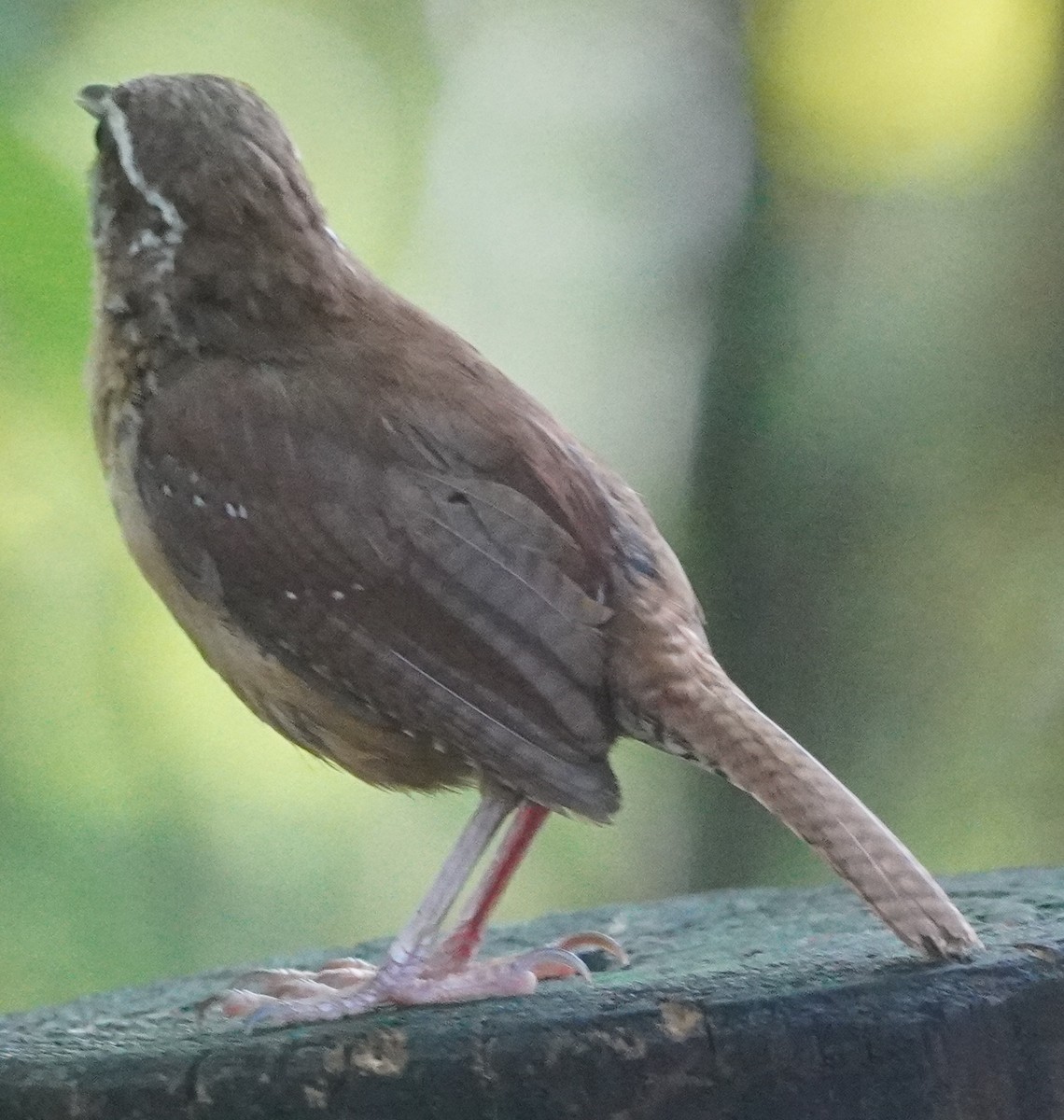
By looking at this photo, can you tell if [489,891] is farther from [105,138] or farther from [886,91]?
[886,91]

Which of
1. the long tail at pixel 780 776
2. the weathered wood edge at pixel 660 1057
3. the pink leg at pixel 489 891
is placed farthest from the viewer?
the pink leg at pixel 489 891

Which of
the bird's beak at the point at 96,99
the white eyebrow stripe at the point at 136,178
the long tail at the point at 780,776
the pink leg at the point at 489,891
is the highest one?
the bird's beak at the point at 96,99

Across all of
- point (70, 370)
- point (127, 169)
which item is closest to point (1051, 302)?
point (70, 370)

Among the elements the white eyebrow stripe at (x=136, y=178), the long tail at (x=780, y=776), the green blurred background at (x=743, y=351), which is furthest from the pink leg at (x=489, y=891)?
the green blurred background at (x=743, y=351)

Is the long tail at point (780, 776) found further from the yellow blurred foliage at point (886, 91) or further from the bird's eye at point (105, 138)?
the yellow blurred foliage at point (886, 91)

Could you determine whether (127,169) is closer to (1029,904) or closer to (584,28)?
(1029,904)

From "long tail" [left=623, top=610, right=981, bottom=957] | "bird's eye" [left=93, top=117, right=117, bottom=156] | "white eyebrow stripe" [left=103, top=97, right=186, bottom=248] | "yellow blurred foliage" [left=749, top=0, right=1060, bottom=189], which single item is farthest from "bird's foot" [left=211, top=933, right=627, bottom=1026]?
"yellow blurred foliage" [left=749, top=0, right=1060, bottom=189]

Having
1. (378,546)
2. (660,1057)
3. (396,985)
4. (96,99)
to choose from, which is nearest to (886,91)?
(96,99)
